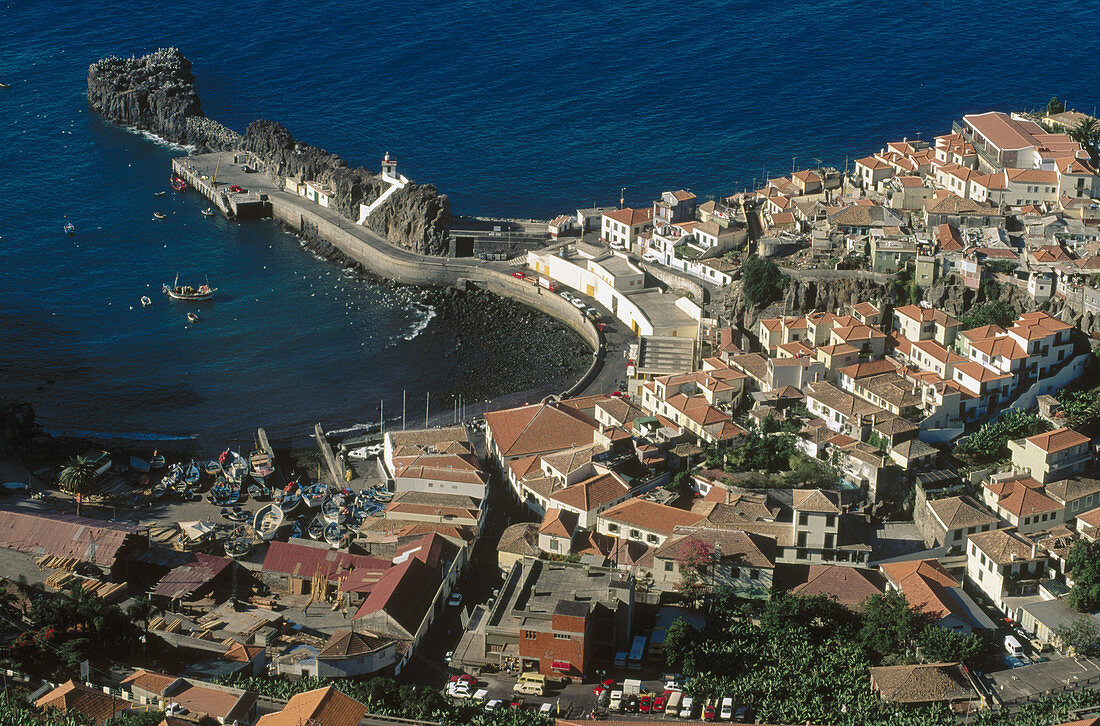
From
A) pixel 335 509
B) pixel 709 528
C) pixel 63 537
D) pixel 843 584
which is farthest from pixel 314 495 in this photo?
pixel 843 584

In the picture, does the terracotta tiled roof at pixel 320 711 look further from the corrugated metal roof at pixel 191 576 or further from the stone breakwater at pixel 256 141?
the stone breakwater at pixel 256 141

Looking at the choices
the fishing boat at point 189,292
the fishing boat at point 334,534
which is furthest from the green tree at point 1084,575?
the fishing boat at point 189,292

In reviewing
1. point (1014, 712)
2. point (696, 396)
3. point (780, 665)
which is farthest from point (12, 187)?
point (1014, 712)

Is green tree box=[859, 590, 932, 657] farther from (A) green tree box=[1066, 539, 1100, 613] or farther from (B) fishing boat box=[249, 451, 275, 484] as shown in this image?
(B) fishing boat box=[249, 451, 275, 484]

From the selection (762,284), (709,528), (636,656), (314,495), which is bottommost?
(636,656)

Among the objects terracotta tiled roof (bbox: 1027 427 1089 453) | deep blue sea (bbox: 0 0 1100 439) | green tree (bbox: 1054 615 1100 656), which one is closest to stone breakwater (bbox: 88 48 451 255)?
deep blue sea (bbox: 0 0 1100 439)

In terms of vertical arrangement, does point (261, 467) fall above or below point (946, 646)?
above

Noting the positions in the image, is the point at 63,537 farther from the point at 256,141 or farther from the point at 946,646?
the point at 256,141

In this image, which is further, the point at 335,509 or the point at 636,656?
the point at 335,509
